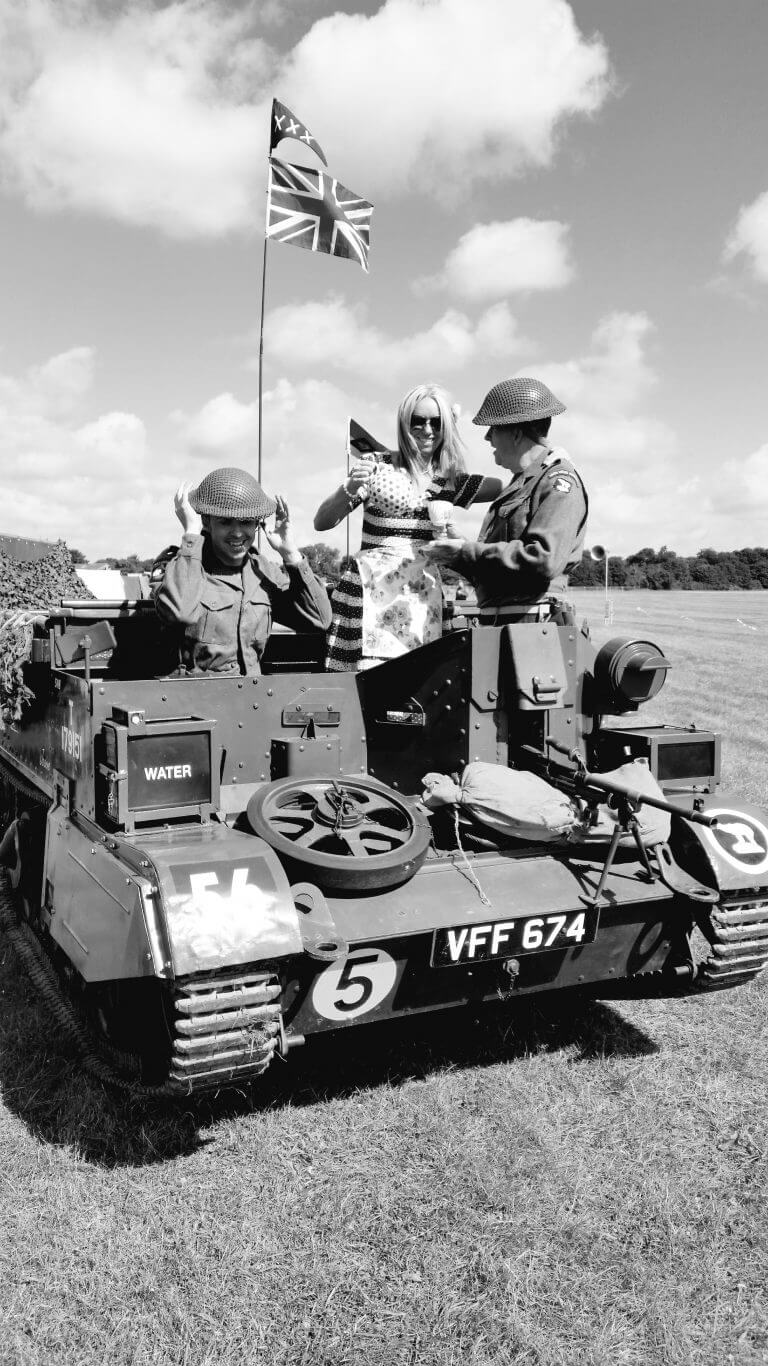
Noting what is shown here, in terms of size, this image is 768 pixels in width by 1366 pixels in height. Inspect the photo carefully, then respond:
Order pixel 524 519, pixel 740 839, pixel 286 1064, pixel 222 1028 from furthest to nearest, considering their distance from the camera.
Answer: pixel 524 519
pixel 286 1064
pixel 740 839
pixel 222 1028

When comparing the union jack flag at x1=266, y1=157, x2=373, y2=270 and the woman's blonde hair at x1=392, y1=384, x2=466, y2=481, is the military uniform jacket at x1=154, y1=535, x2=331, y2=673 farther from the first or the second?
the union jack flag at x1=266, y1=157, x2=373, y2=270

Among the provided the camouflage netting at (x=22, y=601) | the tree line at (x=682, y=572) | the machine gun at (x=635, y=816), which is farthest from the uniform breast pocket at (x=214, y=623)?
the tree line at (x=682, y=572)

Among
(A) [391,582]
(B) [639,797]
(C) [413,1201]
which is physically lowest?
(C) [413,1201]

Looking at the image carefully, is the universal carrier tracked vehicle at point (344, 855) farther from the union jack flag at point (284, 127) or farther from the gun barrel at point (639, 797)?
the union jack flag at point (284, 127)

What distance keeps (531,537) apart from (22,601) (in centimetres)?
343

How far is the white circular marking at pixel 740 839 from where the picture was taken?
4.61 metres

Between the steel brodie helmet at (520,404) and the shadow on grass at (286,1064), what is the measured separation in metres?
2.83

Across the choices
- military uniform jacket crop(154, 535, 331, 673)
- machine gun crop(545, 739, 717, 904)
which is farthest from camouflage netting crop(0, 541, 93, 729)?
machine gun crop(545, 739, 717, 904)

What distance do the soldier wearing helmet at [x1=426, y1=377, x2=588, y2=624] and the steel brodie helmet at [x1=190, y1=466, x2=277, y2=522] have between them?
876 mm

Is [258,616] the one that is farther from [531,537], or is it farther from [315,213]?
[315,213]

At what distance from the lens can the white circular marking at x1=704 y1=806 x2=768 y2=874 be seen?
15.1 ft

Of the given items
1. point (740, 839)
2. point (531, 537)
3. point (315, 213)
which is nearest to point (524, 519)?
point (531, 537)

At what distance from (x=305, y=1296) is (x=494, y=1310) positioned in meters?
0.58

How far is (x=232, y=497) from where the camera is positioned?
5262 mm
